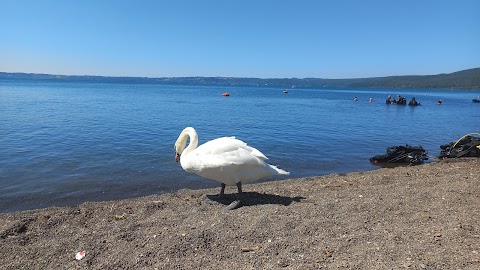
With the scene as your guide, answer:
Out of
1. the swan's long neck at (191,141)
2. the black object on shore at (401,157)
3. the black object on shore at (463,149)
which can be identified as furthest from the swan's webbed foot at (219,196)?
the black object on shore at (463,149)

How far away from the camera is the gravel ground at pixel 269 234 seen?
486 cm

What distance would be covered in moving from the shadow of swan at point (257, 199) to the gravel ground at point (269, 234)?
1.7 inches

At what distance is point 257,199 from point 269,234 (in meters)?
2.80

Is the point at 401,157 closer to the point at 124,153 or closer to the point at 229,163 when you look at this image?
the point at 229,163

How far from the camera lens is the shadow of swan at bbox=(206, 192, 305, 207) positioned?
26.9 ft

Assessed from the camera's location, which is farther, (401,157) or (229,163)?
(401,157)

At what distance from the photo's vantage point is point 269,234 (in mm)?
5758

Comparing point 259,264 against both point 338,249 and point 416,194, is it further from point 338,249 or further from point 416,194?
point 416,194

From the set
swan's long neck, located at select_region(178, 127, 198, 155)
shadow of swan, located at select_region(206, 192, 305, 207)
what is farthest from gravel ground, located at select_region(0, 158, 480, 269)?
swan's long neck, located at select_region(178, 127, 198, 155)

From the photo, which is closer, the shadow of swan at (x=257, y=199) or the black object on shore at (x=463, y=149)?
the shadow of swan at (x=257, y=199)

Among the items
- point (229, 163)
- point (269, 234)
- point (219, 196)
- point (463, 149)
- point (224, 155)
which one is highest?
point (224, 155)

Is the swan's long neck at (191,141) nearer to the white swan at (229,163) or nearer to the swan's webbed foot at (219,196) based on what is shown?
the white swan at (229,163)

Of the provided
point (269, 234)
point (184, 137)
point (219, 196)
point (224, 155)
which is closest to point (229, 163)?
point (224, 155)

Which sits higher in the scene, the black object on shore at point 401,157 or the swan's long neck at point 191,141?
the swan's long neck at point 191,141
